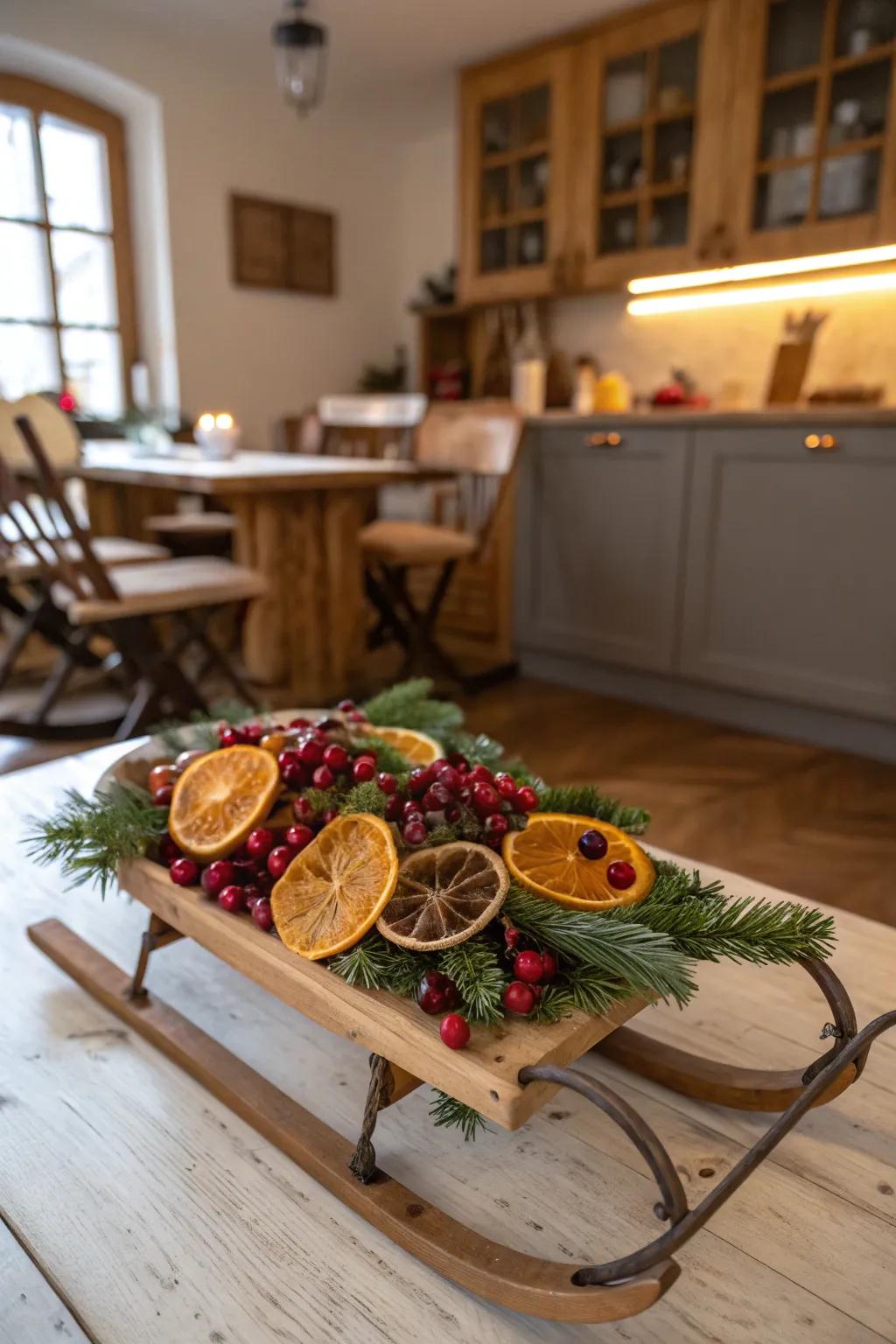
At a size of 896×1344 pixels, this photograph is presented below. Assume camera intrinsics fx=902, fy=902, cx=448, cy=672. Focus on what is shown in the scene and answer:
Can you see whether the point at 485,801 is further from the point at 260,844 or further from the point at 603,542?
the point at 603,542

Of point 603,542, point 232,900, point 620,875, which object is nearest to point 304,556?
point 603,542

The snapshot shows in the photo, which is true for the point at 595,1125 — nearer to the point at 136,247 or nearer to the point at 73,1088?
the point at 73,1088

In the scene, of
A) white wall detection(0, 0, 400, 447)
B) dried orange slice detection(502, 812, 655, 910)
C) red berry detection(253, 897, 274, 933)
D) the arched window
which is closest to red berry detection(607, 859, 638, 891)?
A: dried orange slice detection(502, 812, 655, 910)

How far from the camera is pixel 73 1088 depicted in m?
1.00

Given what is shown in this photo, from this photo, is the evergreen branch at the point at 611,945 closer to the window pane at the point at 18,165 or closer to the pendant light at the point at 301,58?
the pendant light at the point at 301,58

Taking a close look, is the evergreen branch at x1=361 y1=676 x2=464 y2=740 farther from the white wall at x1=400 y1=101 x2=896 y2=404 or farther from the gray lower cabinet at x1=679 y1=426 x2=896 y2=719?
the white wall at x1=400 y1=101 x2=896 y2=404

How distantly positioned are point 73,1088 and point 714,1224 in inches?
26.8

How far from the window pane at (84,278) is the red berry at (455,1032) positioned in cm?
404

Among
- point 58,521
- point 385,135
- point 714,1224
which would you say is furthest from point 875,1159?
point 385,135

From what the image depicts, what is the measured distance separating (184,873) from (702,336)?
340 cm

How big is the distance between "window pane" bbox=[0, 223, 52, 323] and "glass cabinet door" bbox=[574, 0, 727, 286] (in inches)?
88.2

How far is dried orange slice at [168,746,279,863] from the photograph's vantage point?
99cm

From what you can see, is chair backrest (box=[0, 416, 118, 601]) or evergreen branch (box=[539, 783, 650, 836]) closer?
evergreen branch (box=[539, 783, 650, 836])

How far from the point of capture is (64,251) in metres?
3.89
